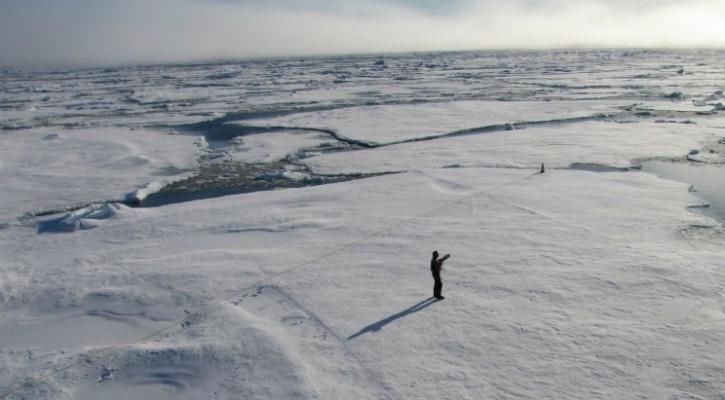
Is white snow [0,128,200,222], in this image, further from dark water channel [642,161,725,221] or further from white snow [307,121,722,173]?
dark water channel [642,161,725,221]

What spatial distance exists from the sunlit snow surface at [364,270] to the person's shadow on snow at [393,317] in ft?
0.11

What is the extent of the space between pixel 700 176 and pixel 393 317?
11935 millimetres

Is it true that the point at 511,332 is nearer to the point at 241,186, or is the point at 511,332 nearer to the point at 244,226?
the point at 244,226

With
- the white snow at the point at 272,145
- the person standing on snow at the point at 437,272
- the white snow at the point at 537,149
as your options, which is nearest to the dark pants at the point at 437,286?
the person standing on snow at the point at 437,272

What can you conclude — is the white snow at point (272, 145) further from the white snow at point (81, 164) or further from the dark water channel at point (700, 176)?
the dark water channel at point (700, 176)

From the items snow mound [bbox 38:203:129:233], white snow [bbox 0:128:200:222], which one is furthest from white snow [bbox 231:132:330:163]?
snow mound [bbox 38:203:129:233]

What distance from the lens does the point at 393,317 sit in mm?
6832

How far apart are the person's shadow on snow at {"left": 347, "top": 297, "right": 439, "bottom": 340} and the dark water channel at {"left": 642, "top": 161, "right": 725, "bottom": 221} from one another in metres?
7.81

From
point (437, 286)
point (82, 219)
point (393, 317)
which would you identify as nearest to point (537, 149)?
point (437, 286)

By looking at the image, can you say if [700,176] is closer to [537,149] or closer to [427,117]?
[537,149]

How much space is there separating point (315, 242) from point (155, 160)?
987 centimetres

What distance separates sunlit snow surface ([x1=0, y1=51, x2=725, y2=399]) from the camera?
579 centimetres

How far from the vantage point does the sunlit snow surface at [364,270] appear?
19.0 ft

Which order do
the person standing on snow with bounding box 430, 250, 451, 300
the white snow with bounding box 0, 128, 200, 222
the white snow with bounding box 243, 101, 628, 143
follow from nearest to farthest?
1. the person standing on snow with bounding box 430, 250, 451, 300
2. the white snow with bounding box 0, 128, 200, 222
3. the white snow with bounding box 243, 101, 628, 143
